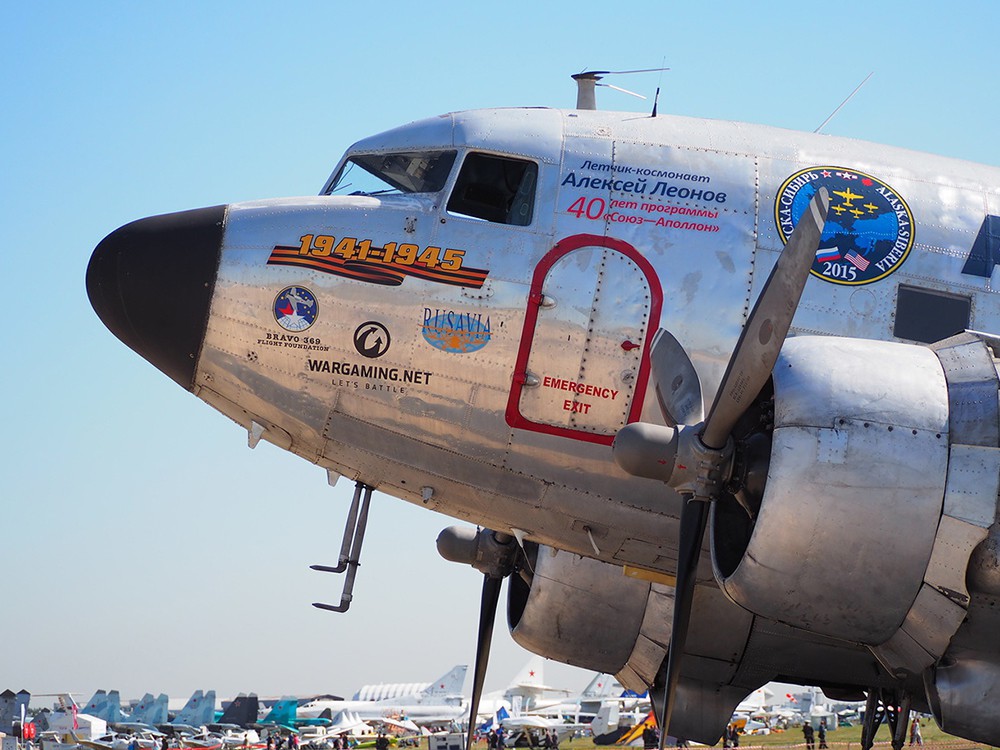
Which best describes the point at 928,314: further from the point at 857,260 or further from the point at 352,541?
the point at 352,541

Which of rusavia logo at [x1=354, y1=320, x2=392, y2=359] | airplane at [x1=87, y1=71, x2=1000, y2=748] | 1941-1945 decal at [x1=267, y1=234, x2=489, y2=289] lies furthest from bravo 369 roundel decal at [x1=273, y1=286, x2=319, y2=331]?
rusavia logo at [x1=354, y1=320, x2=392, y2=359]

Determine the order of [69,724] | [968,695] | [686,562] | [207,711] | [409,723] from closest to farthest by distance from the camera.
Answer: [968,695], [686,562], [69,724], [409,723], [207,711]

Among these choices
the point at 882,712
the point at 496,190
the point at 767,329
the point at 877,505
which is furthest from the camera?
the point at 882,712

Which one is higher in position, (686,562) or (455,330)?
(455,330)

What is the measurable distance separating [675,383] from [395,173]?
3.16 metres

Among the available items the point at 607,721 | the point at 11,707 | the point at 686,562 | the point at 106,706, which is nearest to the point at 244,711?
the point at 106,706

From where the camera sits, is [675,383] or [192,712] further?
[192,712]

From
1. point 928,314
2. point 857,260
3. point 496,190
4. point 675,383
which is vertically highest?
point 496,190

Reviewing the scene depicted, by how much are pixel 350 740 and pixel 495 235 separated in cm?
4689

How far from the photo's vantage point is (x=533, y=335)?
30.3 feet

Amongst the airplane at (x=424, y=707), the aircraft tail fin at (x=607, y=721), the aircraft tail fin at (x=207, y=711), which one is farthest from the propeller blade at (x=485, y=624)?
the aircraft tail fin at (x=207, y=711)

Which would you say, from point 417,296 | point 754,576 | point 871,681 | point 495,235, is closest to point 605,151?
point 495,235

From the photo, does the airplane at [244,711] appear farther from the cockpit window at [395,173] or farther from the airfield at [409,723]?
the cockpit window at [395,173]

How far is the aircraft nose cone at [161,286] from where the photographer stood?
30.4 ft
